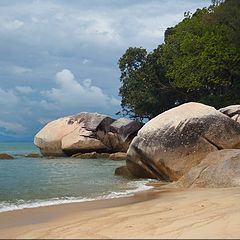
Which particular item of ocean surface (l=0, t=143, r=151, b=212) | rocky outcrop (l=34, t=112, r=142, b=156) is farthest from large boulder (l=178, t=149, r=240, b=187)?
rocky outcrop (l=34, t=112, r=142, b=156)

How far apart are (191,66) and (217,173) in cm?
2159

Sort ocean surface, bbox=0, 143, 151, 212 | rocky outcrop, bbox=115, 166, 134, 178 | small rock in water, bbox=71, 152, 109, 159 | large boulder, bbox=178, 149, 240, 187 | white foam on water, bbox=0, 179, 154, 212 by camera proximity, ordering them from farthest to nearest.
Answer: small rock in water, bbox=71, 152, 109, 159, rocky outcrop, bbox=115, 166, 134, 178, large boulder, bbox=178, 149, 240, 187, ocean surface, bbox=0, 143, 151, 212, white foam on water, bbox=0, 179, 154, 212

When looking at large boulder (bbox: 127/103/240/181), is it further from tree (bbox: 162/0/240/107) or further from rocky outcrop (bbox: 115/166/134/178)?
tree (bbox: 162/0/240/107)

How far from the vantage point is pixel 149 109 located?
41.8 m

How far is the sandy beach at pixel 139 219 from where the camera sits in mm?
6906

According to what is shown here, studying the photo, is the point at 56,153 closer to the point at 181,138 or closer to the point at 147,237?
the point at 181,138

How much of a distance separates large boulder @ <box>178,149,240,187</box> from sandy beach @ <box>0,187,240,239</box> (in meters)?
1.24

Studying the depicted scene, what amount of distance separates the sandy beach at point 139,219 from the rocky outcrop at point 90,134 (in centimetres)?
2195

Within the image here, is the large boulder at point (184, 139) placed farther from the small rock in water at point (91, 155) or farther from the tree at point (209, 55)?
the small rock in water at point (91, 155)

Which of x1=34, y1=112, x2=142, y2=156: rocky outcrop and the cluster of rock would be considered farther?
x1=34, y1=112, x2=142, y2=156: rocky outcrop

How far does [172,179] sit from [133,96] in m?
24.9

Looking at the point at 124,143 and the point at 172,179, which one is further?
the point at 124,143

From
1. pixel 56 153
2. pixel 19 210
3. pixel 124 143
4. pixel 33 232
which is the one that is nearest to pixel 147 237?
pixel 33 232

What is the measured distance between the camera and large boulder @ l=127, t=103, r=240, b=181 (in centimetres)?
1609
